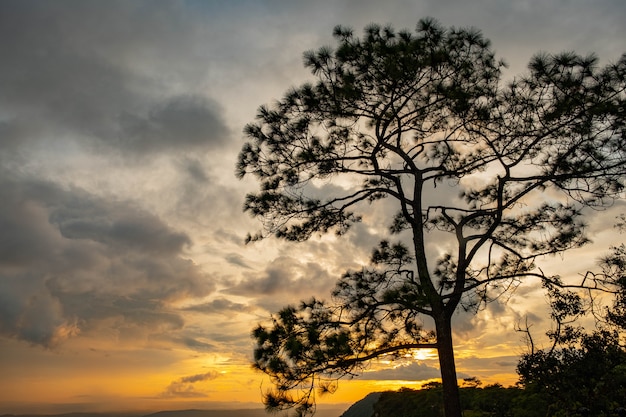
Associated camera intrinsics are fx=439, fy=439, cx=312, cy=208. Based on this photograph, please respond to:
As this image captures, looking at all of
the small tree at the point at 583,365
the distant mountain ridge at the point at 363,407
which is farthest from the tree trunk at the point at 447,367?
the distant mountain ridge at the point at 363,407

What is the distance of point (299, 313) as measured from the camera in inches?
252

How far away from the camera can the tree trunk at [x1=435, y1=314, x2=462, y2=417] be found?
6113 millimetres

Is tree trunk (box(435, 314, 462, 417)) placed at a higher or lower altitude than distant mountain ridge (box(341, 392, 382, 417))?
higher

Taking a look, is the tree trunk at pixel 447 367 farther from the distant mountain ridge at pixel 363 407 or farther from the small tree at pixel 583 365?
the distant mountain ridge at pixel 363 407

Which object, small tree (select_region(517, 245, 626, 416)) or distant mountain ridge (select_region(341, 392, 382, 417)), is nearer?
small tree (select_region(517, 245, 626, 416))

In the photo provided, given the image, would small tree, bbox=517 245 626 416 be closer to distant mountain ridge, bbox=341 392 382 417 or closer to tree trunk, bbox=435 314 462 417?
tree trunk, bbox=435 314 462 417

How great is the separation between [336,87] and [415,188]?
2177 mm

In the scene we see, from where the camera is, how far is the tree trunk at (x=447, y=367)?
20.1ft

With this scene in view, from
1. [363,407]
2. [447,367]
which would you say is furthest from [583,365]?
[363,407]

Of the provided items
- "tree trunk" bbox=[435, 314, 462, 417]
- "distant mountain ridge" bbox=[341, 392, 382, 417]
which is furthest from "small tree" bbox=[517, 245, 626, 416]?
"distant mountain ridge" bbox=[341, 392, 382, 417]

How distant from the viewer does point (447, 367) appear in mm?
6309

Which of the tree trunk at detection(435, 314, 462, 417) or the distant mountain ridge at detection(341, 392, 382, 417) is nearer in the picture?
the tree trunk at detection(435, 314, 462, 417)

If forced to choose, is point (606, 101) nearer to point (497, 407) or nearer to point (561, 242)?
point (561, 242)

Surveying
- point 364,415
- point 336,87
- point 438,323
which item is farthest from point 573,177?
point 364,415
